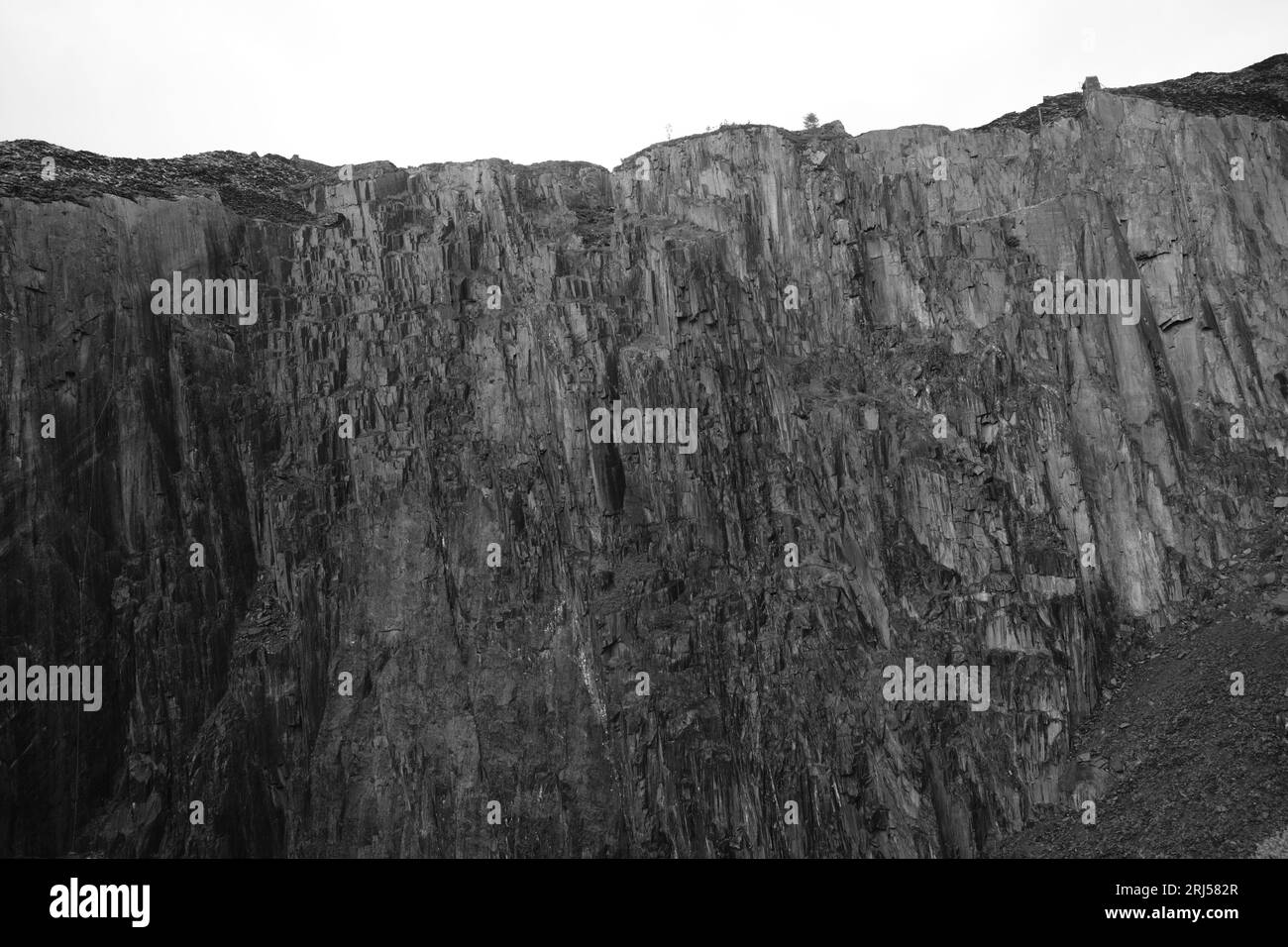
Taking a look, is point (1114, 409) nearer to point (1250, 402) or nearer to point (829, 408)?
point (1250, 402)

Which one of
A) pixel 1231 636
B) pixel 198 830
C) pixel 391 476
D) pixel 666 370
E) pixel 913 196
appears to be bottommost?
pixel 198 830

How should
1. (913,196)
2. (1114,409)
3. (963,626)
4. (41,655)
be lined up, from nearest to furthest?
(41,655)
(963,626)
(1114,409)
(913,196)

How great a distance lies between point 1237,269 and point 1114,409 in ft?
25.4

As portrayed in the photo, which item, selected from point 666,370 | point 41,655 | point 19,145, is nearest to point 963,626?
point 666,370

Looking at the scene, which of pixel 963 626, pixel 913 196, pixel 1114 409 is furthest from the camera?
pixel 913 196

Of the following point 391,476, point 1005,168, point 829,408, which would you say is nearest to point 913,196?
point 1005,168

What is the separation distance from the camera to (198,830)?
2970 centimetres

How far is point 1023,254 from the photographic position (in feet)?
117

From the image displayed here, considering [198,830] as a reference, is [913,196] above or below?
above

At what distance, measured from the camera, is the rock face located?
Result: 3055 cm

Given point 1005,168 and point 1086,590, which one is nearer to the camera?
point 1086,590

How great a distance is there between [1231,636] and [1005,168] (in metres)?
18.4

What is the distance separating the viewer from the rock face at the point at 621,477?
3055cm

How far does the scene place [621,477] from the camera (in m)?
34.2
